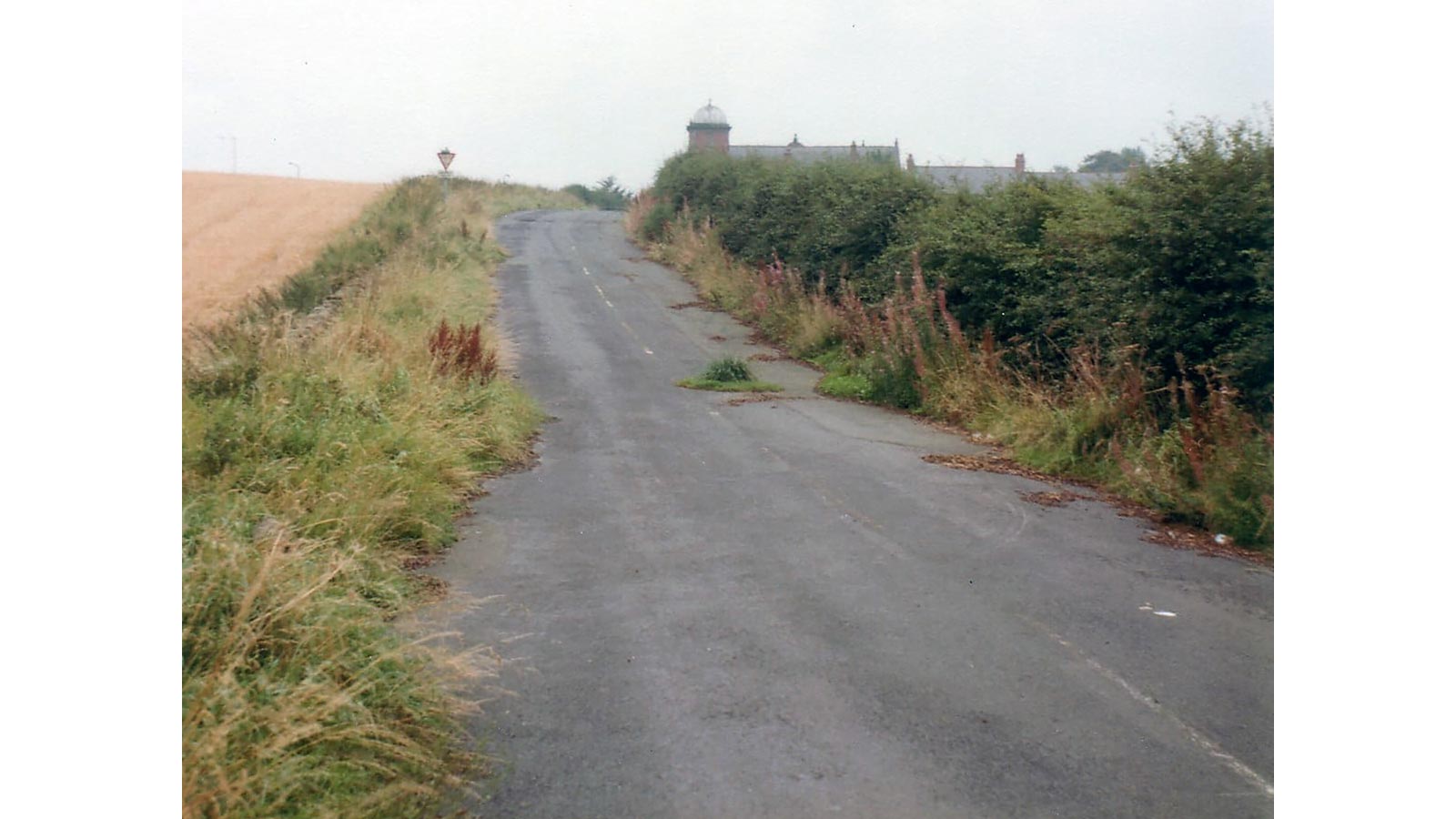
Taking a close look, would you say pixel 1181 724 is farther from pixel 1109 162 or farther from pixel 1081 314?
pixel 1109 162

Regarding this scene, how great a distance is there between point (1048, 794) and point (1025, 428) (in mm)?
8354

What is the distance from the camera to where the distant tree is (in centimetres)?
1192

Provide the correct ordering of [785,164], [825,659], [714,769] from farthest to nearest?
[785,164] < [825,659] < [714,769]

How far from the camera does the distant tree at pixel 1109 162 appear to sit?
11.9m

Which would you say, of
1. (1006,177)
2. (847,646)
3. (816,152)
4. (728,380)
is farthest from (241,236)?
(816,152)

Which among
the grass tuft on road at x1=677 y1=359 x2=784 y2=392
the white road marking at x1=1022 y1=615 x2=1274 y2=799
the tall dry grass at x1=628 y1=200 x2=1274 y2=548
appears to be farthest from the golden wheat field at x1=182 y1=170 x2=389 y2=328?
the tall dry grass at x1=628 y1=200 x2=1274 y2=548

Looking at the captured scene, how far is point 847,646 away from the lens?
19.4 ft

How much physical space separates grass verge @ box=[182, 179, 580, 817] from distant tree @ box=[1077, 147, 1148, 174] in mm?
7029

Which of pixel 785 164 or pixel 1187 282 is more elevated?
pixel 785 164

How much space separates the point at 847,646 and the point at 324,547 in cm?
298
